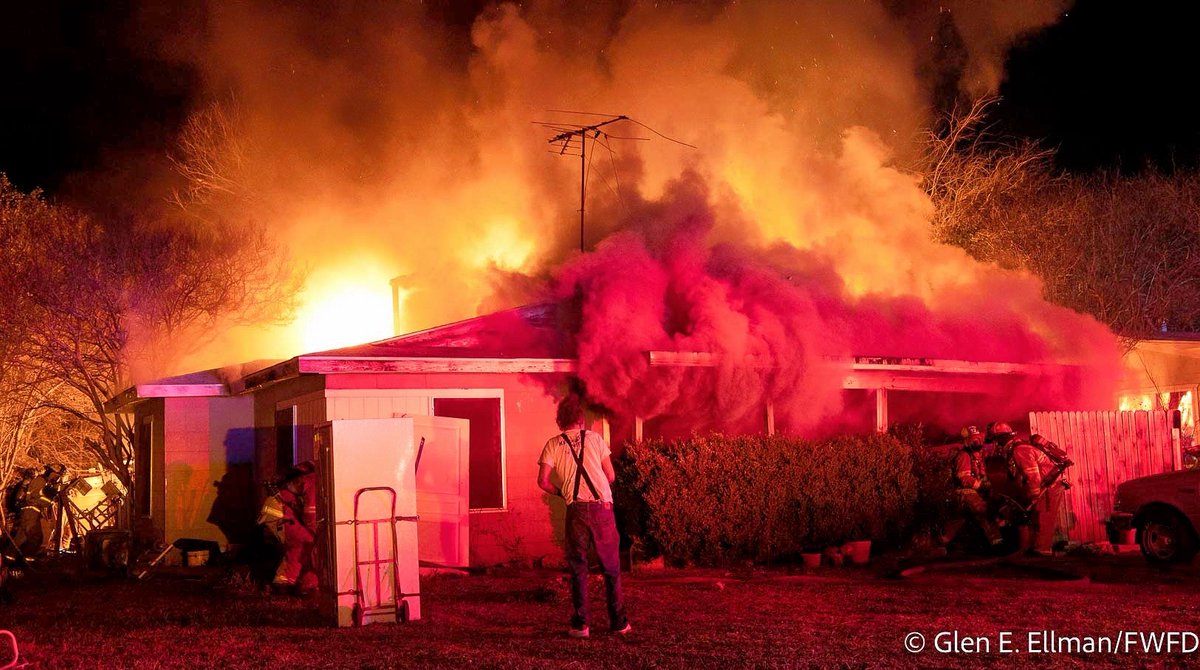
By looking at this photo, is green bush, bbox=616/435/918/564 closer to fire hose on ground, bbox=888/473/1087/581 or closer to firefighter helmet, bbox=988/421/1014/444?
firefighter helmet, bbox=988/421/1014/444

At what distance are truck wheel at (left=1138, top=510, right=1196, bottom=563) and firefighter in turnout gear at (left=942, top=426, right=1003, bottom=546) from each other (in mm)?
1594

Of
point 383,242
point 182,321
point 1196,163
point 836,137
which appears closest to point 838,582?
point 836,137

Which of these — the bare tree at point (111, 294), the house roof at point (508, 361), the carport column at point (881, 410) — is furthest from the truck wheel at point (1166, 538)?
the bare tree at point (111, 294)

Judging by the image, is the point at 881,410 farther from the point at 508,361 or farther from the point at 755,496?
the point at 508,361

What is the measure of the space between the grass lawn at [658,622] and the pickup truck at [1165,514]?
495 millimetres

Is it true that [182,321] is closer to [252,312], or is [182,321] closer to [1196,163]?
[252,312]

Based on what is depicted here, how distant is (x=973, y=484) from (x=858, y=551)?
144 cm

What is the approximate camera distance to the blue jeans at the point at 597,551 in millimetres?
7988

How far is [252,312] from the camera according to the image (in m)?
22.4

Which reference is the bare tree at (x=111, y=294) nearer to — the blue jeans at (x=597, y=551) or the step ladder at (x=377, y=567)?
the step ladder at (x=377, y=567)

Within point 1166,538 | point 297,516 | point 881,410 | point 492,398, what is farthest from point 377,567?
point 1166,538

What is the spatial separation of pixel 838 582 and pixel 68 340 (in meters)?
14.9

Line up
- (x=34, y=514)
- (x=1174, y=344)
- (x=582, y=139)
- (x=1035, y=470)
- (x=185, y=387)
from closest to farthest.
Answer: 1. (x=1035, y=470)
2. (x=185, y=387)
3. (x=34, y=514)
4. (x=582, y=139)
5. (x=1174, y=344)

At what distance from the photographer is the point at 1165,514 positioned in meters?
12.1
